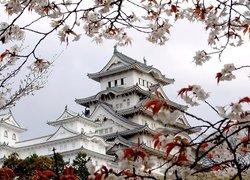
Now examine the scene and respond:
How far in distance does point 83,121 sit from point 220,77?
33988 millimetres

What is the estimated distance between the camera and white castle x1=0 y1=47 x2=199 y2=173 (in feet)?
118

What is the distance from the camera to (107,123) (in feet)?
139

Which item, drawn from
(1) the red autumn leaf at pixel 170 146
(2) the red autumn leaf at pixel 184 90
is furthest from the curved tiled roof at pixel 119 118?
(1) the red autumn leaf at pixel 170 146

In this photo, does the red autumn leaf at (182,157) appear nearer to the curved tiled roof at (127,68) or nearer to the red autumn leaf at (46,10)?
the red autumn leaf at (46,10)

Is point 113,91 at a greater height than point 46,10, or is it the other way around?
point 113,91

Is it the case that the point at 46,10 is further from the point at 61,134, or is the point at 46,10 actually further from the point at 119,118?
the point at 119,118

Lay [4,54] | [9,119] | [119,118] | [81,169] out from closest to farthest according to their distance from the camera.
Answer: [4,54] → [81,169] → [9,119] → [119,118]

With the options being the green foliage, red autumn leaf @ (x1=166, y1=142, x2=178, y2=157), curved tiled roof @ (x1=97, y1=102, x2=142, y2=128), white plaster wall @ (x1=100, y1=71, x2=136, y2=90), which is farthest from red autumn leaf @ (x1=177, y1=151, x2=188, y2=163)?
white plaster wall @ (x1=100, y1=71, x2=136, y2=90)

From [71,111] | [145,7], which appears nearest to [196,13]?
[145,7]

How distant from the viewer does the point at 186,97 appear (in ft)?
12.8

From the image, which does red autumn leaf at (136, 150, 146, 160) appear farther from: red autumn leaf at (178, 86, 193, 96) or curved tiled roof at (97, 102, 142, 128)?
curved tiled roof at (97, 102, 142, 128)

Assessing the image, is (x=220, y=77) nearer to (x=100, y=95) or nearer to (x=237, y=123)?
(x=237, y=123)

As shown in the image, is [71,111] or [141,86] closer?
[71,111]

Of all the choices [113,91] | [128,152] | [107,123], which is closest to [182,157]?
[128,152]
